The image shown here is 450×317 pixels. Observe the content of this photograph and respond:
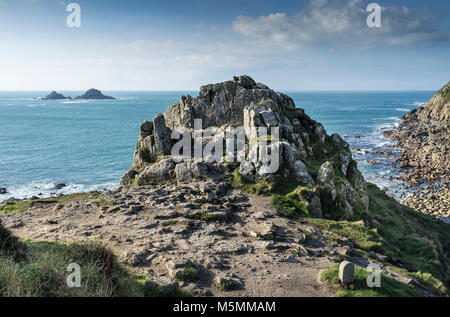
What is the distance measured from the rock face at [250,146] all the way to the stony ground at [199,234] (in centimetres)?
284

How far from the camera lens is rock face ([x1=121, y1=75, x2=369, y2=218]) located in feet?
91.9

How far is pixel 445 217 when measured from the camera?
4616cm

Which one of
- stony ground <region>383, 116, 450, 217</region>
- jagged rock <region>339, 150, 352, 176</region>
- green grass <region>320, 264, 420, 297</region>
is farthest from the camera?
stony ground <region>383, 116, 450, 217</region>

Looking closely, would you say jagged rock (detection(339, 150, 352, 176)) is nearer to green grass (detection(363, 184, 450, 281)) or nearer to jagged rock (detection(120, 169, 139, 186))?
green grass (detection(363, 184, 450, 281))

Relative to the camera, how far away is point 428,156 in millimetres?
77625

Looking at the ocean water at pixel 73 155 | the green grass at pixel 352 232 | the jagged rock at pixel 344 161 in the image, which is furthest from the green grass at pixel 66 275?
the ocean water at pixel 73 155

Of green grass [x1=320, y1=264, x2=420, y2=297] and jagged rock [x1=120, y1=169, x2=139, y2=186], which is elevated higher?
jagged rock [x1=120, y1=169, x2=139, y2=186]

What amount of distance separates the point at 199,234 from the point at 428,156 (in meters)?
79.2

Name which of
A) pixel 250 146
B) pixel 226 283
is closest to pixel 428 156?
pixel 250 146

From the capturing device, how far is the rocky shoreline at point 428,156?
51875 millimetres

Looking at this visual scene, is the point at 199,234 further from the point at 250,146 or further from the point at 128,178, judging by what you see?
the point at 128,178

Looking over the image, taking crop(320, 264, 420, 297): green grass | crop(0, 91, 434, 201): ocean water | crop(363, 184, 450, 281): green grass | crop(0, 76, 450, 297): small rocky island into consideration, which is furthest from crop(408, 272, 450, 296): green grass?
crop(0, 91, 434, 201): ocean water

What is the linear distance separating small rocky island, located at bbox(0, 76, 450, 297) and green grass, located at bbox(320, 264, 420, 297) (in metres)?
0.08
